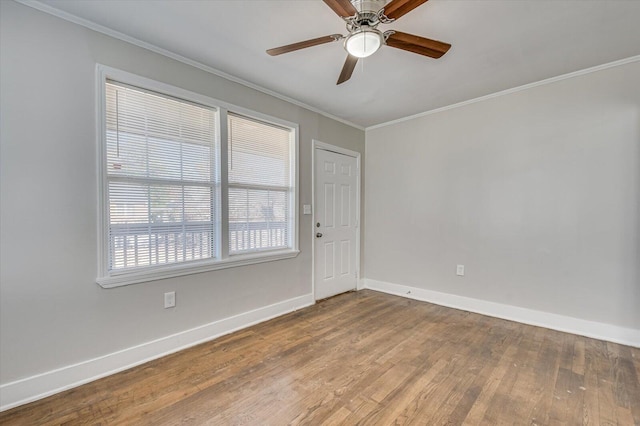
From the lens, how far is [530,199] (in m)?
2.90

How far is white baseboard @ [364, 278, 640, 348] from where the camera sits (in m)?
2.47

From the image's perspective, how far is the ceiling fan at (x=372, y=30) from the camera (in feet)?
4.90

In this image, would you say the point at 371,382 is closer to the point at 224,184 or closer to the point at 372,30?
the point at 224,184

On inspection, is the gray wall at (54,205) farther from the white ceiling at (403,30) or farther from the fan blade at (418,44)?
the fan blade at (418,44)

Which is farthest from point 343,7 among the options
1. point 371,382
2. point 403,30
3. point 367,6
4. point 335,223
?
point 335,223

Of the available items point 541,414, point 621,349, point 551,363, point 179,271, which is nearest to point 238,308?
point 179,271

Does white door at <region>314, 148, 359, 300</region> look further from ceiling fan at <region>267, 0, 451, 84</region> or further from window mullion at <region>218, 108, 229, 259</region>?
ceiling fan at <region>267, 0, 451, 84</region>

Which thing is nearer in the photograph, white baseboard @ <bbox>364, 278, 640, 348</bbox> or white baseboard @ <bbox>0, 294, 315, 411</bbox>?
white baseboard @ <bbox>0, 294, 315, 411</bbox>

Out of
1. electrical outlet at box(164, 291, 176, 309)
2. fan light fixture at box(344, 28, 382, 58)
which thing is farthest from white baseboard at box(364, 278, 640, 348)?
fan light fixture at box(344, 28, 382, 58)

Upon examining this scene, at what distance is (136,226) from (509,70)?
354 centimetres

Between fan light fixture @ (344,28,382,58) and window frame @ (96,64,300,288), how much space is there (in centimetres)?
144

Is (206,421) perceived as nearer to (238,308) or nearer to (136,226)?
(238,308)

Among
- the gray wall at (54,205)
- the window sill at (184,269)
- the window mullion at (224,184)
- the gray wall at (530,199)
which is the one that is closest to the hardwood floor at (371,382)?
the gray wall at (54,205)

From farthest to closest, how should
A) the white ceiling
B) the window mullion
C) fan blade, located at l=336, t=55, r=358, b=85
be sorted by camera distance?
the window mullion < fan blade, located at l=336, t=55, r=358, b=85 < the white ceiling
